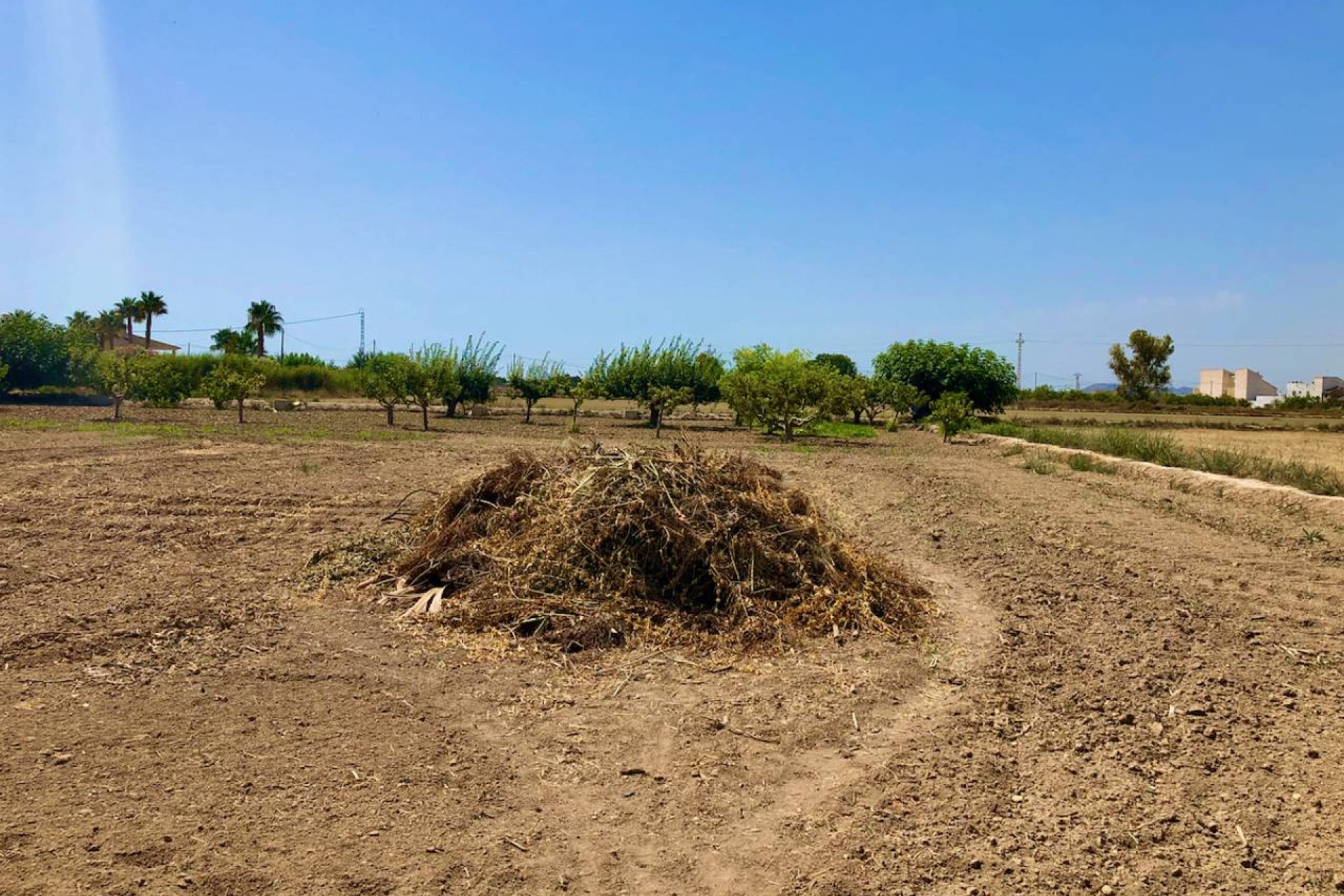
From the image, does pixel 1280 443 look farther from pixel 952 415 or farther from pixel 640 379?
pixel 640 379

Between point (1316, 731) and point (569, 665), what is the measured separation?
3865 mm

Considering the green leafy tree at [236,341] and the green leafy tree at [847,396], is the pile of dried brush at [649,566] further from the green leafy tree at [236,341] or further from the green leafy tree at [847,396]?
the green leafy tree at [236,341]

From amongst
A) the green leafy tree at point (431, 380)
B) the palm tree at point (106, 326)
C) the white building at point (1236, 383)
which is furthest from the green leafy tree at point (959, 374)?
the white building at point (1236, 383)

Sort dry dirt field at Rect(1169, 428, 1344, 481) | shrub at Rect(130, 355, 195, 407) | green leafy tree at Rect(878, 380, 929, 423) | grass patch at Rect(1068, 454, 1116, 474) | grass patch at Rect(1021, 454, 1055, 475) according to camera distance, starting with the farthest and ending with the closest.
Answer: green leafy tree at Rect(878, 380, 929, 423) → shrub at Rect(130, 355, 195, 407) → dry dirt field at Rect(1169, 428, 1344, 481) → grass patch at Rect(1068, 454, 1116, 474) → grass patch at Rect(1021, 454, 1055, 475)

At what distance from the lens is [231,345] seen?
61969 mm

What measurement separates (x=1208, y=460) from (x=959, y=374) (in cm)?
2409

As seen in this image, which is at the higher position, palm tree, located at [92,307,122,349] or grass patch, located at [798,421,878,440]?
palm tree, located at [92,307,122,349]

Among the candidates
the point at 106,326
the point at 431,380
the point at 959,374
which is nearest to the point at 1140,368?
the point at 959,374

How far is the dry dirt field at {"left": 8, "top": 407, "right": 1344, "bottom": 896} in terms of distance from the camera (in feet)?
11.1

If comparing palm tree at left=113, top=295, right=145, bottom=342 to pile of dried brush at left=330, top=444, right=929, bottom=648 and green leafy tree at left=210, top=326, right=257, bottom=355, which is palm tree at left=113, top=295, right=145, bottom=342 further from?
pile of dried brush at left=330, top=444, right=929, bottom=648

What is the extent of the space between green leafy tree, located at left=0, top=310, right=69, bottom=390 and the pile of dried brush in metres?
40.7

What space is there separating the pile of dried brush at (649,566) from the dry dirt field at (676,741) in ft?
1.26

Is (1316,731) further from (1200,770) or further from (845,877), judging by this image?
(845,877)

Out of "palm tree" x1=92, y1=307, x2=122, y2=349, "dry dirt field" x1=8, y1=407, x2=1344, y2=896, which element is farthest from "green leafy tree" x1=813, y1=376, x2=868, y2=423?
"palm tree" x1=92, y1=307, x2=122, y2=349
